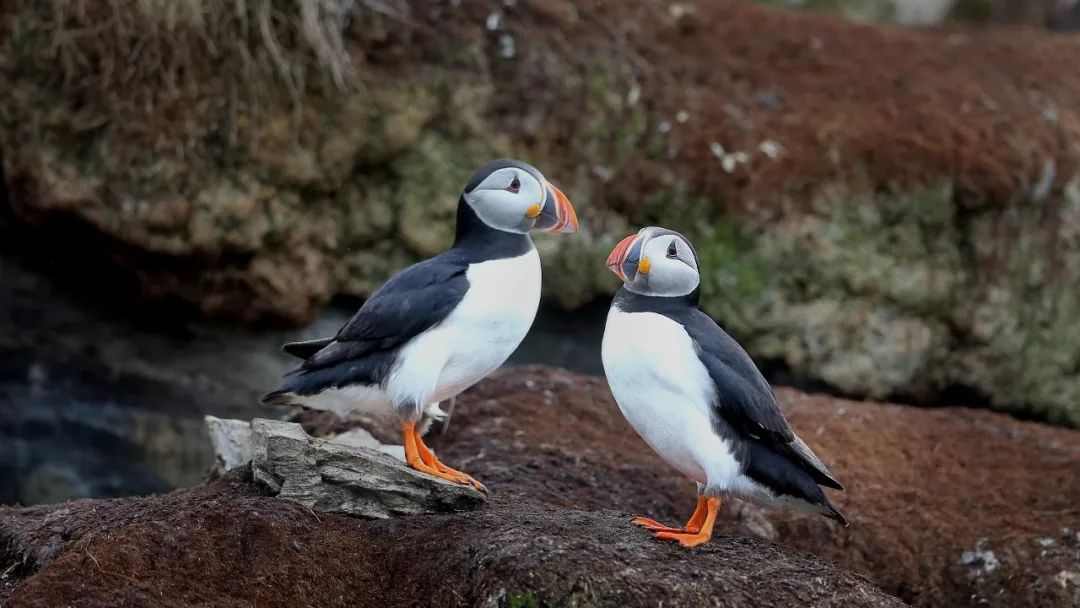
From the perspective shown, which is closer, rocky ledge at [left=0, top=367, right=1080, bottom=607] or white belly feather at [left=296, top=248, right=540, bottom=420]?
rocky ledge at [left=0, top=367, right=1080, bottom=607]

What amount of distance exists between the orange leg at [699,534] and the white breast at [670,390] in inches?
3.9

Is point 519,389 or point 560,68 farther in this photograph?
point 560,68

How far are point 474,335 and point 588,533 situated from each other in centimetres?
86

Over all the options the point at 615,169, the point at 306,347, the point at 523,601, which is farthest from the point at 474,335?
the point at 615,169

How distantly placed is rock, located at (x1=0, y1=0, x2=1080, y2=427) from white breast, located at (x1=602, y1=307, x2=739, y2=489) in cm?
346

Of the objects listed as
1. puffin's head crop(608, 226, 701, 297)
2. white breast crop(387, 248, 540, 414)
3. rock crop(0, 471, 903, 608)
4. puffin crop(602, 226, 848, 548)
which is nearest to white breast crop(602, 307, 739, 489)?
puffin crop(602, 226, 848, 548)

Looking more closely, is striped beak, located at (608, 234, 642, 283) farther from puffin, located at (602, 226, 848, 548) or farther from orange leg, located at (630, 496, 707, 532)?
orange leg, located at (630, 496, 707, 532)

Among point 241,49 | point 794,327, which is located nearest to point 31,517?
point 241,49

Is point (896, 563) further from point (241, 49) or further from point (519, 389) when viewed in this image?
point (241, 49)

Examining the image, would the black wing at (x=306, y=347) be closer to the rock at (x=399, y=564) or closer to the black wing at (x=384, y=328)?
the black wing at (x=384, y=328)

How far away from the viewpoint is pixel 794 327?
7566 mm

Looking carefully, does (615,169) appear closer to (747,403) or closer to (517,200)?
(517,200)

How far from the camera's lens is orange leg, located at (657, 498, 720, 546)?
12.3 ft

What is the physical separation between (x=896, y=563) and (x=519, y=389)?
6.44 feet
